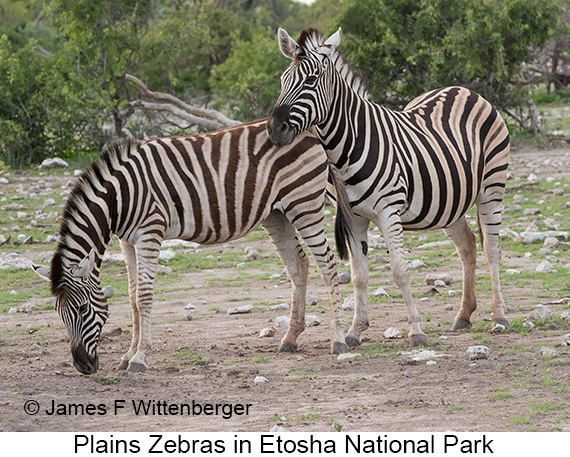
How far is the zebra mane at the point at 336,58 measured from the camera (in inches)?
256

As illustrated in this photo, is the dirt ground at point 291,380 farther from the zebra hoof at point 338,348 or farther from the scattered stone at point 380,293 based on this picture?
the scattered stone at point 380,293

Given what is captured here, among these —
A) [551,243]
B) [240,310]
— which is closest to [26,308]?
[240,310]

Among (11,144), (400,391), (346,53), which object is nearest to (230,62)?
(346,53)

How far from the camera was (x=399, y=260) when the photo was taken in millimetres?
6543

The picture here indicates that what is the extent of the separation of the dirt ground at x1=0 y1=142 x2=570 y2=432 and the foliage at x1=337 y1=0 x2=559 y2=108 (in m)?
11.5

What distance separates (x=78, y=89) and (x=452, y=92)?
12.4 metres

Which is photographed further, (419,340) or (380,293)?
(380,293)

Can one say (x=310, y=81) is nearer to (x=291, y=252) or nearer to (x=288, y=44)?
(x=288, y=44)

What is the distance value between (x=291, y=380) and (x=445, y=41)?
1456cm

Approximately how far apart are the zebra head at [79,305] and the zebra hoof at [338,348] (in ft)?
6.28

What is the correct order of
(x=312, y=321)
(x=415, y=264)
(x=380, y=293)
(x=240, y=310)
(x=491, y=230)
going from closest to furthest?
(x=491, y=230), (x=312, y=321), (x=240, y=310), (x=380, y=293), (x=415, y=264)

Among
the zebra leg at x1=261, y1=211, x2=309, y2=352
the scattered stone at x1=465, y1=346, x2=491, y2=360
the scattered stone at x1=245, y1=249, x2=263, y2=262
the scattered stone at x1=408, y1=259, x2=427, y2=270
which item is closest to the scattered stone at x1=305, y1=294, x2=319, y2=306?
the zebra leg at x1=261, y1=211, x2=309, y2=352

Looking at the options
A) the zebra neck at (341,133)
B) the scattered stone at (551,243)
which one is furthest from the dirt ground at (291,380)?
the scattered stone at (551,243)

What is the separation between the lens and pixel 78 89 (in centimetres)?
1822
